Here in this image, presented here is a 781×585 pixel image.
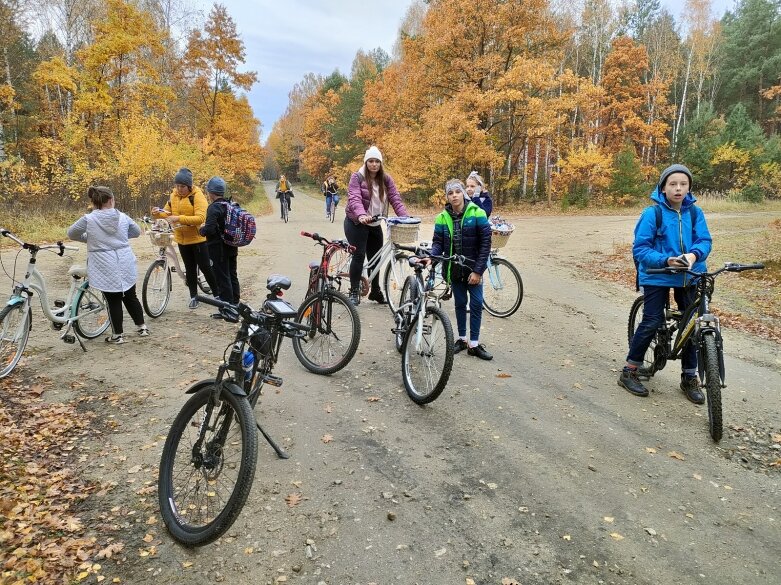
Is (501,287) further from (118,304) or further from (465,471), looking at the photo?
(118,304)

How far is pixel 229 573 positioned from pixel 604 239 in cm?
1596

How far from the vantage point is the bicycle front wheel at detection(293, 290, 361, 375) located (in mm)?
4645

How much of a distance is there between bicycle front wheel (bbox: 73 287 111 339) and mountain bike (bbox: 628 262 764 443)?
6058mm

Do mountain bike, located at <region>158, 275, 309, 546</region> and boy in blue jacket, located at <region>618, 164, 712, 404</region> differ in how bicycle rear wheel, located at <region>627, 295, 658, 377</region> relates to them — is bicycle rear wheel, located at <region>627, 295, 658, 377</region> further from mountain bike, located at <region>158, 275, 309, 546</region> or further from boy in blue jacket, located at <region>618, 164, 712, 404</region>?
mountain bike, located at <region>158, 275, 309, 546</region>

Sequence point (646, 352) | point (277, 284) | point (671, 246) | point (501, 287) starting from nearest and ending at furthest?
point (277, 284)
point (671, 246)
point (646, 352)
point (501, 287)

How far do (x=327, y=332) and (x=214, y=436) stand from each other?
2.12 metres

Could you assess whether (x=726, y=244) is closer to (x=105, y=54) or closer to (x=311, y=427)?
(x=311, y=427)

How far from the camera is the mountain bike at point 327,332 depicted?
4648 millimetres

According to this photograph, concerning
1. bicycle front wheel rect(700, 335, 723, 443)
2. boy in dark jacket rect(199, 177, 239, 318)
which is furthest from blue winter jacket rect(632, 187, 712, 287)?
boy in dark jacket rect(199, 177, 239, 318)

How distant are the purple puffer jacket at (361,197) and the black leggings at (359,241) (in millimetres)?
144

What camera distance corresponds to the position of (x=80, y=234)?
546cm

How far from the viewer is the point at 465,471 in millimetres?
3393

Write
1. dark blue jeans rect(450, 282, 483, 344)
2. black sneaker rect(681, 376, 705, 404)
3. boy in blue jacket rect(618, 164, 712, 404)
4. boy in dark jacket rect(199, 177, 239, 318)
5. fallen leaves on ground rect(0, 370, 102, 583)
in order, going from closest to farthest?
fallen leaves on ground rect(0, 370, 102, 583), boy in blue jacket rect(618, 164, 712, 404), black sneaker rect(681, 376, 705, 404), dark blue jeans rect(450, 282, 483, 344), boy in dark jacket rect(199, 177, 239, 318)

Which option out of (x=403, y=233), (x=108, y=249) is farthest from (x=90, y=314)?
(x=403, y=233)
